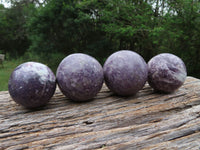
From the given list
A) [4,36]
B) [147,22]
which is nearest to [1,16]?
[4,36]

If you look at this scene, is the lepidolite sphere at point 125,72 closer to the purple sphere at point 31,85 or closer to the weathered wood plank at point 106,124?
the weathered wood plank at point 106,124

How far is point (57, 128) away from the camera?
2352 mm

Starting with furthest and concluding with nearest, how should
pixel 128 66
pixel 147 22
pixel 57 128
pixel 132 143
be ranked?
pixel 147 22, pixel 128 66, pixel 57 128, pixel 132 143

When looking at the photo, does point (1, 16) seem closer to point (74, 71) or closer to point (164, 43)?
point (164, 43)

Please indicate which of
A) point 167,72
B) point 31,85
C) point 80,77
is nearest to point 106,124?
point 80,77

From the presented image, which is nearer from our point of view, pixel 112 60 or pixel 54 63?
pixel 112 60

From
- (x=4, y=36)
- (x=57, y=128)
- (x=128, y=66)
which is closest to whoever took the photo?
(x=57, y=128)

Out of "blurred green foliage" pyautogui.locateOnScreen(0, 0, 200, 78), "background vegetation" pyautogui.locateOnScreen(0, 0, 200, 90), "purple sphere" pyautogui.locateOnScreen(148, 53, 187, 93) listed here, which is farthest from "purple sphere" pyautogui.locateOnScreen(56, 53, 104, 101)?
"blurred green foliage" pyautogui.locateOnScreen(0, 0, 200, 78)

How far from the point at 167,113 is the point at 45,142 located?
1776 millimetres

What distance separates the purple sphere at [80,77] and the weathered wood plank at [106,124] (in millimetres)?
232

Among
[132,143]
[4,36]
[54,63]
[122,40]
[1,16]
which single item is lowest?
[132,143]

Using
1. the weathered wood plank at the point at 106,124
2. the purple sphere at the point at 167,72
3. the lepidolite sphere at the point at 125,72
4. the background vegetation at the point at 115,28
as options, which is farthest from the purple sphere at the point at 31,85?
the background vegetation at the point at 115,28

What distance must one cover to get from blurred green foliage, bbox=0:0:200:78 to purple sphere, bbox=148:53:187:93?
90.5 inches

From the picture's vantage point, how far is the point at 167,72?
323cm
